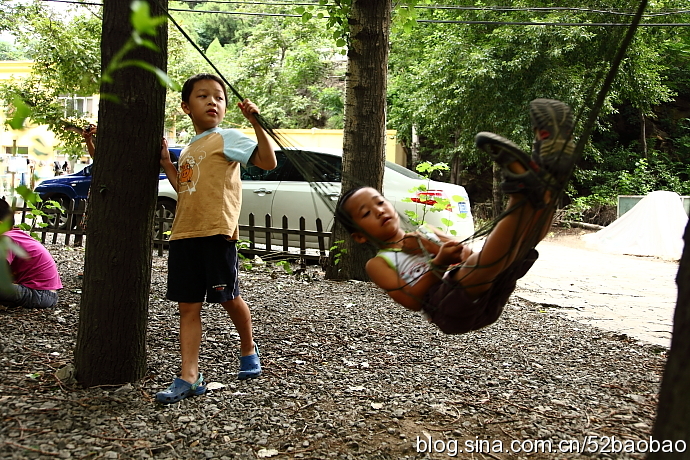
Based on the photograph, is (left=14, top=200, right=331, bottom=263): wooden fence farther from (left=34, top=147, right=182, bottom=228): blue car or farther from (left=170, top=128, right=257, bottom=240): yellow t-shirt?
(left=170, top=128, right=257, bottom=240): yellow t-shirt

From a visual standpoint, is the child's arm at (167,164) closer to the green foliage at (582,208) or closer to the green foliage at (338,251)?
the green foliage at (338,251)

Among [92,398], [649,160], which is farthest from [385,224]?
[649,160]

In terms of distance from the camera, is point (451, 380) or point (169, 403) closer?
point (169, 403)

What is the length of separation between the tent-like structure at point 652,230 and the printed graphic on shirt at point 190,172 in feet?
32.6

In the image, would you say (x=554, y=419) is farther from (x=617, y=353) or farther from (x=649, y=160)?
(x=649, y=160)

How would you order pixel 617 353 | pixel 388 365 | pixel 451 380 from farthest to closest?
pixel 617 353
pixel 388 365
pixel 451 380

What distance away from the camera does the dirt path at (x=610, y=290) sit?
496 centimetres

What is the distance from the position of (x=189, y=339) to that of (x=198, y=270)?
30cm

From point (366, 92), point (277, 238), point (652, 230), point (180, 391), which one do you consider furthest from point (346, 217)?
point (652, 230)

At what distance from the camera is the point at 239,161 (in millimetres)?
2676

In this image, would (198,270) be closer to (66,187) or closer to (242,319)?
(242,319)

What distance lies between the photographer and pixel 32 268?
393 centimetres

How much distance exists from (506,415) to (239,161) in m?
1.57

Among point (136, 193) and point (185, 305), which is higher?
point (136, 193)
